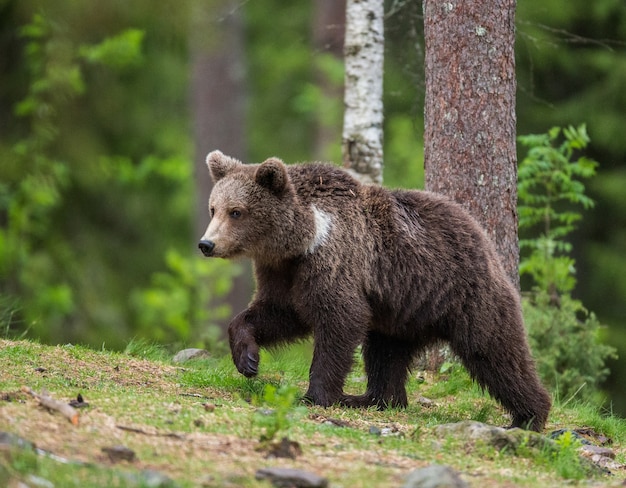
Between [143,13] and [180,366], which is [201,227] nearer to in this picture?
[180,366]

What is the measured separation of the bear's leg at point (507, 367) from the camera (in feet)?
24.1

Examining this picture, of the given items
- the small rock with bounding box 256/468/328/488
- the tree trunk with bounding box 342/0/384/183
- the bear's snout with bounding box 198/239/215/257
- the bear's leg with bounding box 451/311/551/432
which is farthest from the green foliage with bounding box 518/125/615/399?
the small rock with bounding box 256/468/328/488

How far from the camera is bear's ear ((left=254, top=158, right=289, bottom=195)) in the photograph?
24.1 feet

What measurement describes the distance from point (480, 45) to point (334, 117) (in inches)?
389

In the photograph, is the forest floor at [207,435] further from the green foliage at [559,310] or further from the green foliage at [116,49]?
the green foliage at [116,49]

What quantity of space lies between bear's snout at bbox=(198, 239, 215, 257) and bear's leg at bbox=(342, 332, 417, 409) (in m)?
1.54

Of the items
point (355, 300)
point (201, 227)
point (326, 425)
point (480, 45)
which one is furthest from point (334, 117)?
point (326, 425)

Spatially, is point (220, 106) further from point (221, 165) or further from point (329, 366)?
point (329, 366)

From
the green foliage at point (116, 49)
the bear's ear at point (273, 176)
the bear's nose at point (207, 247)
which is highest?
the green foliage at point (116, 49)

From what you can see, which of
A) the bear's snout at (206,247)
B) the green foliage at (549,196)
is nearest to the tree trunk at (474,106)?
the green foliage at (549,196)

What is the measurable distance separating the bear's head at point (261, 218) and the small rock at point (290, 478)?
2.77m

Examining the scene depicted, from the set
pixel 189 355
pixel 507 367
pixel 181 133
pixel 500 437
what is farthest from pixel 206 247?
pixel 181 133

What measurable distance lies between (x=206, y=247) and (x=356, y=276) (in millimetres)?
1115

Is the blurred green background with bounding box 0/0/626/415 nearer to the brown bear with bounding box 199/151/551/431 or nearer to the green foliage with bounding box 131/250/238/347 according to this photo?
the green foliage with bounding box 131/250/238/347
